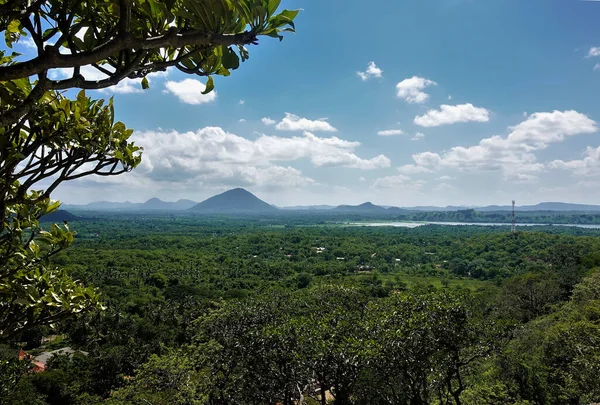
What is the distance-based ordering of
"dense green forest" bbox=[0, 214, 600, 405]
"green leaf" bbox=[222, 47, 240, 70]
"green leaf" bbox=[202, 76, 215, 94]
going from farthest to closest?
"dense green forest" bbox=[0, 214, 600, 405], "green leaf" bbox=[202, 76, 215, 94], "green leaf" bbox=[222, 47, 240, 70]

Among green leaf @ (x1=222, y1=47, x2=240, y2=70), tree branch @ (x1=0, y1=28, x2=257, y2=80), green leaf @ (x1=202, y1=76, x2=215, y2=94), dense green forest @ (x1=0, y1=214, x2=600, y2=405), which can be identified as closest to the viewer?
tree branch @ (x1=0, y1=28, x2=257, y2=80)

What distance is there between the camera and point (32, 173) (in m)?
2.10

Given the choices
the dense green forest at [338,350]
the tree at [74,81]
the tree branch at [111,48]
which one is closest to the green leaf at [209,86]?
the tree at [74,81]

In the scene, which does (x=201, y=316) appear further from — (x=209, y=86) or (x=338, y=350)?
(x=209, y=86)

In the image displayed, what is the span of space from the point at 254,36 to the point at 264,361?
431 inches

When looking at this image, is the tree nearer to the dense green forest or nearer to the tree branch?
the tree branch

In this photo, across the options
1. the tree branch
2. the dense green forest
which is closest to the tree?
the tree branch

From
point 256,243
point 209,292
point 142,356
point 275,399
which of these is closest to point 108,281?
point 209,292

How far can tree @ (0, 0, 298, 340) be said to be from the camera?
129 cm

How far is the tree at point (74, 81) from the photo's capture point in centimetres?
129

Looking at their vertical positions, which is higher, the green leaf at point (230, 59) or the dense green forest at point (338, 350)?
the green leaf at point (230, 59)

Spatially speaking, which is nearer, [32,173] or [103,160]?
[32,173]

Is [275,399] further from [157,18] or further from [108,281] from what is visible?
[108,281]

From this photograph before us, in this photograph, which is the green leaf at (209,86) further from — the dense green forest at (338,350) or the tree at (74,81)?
the dense green forest at (338,350)
